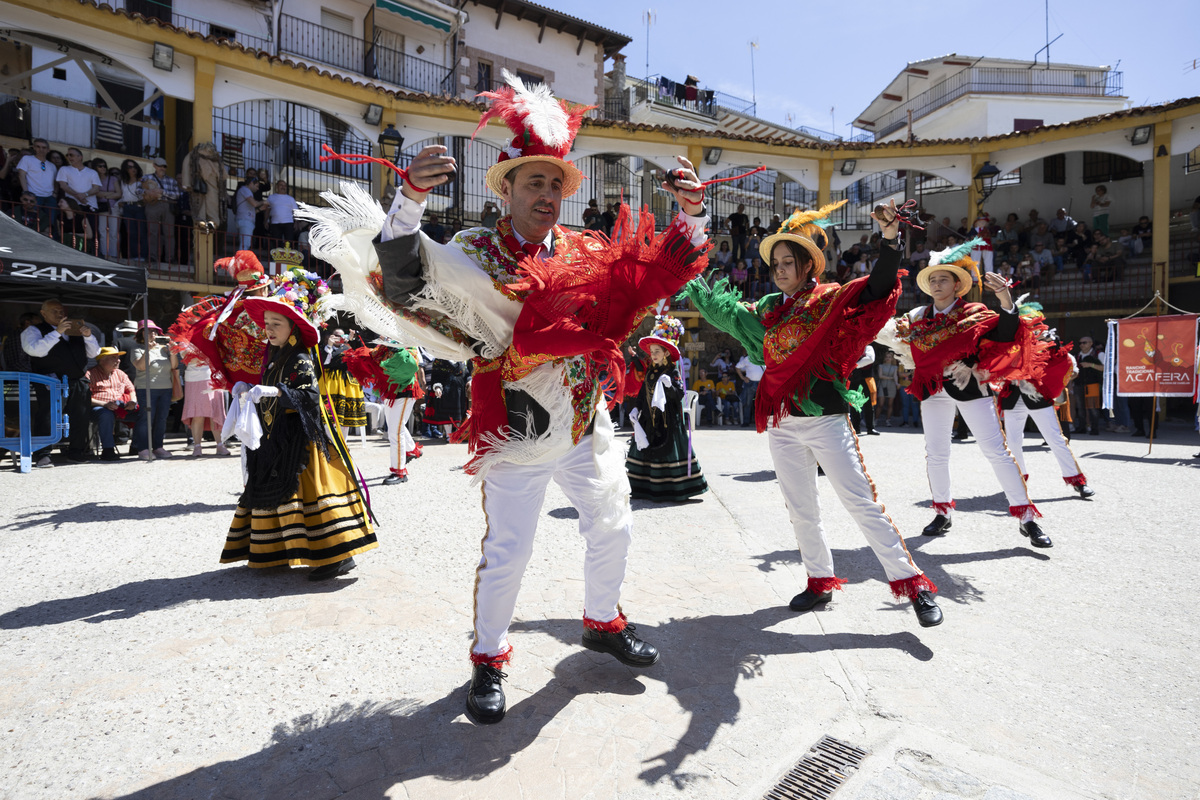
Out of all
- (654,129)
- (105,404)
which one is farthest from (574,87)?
(105,404)

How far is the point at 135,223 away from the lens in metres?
12.7

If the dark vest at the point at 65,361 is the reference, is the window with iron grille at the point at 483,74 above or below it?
above

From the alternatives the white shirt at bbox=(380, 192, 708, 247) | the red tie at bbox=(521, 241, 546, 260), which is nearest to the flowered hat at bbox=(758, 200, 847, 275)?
the red tie at bbox=(521, 241, 546, 260)

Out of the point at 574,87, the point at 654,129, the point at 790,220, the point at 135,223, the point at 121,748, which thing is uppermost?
the point at 574,87

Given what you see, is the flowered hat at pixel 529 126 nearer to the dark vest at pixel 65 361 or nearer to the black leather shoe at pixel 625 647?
the black leather shoe at pixel 625 647

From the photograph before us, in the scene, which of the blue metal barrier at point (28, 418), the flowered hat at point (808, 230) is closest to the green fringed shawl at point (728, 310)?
the flowered hat at point (808, 230)

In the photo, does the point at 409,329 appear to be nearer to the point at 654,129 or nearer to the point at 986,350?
the point at 986,350

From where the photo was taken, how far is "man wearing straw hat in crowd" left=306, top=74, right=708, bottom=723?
7.92ft

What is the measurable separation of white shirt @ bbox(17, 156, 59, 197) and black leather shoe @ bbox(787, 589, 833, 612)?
14.4 meters

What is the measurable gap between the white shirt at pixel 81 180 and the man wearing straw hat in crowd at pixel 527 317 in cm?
1315

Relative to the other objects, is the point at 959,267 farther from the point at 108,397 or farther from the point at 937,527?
the point at 108,397

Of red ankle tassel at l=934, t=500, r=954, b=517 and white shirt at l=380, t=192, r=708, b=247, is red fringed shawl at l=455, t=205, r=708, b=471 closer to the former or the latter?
white shirt at l=380, t=192, r=708, b=247

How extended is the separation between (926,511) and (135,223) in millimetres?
14247

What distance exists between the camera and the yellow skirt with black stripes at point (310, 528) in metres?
4.21
